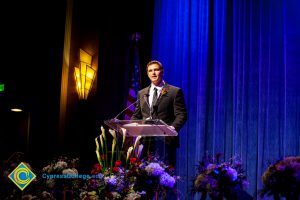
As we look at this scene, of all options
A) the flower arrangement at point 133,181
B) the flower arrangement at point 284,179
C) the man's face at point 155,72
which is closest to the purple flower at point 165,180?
the flower arrangement at point 133,181

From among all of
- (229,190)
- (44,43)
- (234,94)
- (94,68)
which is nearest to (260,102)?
(234,94)

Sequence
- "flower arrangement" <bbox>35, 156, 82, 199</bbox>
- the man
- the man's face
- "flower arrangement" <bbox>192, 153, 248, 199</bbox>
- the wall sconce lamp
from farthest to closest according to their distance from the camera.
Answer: the wall sconce lamp → the man's face → the man → "flower arrangement" <bbox>35, 156, 82, 199</bbox> → "flower arrangement" <bbox>192, 153, 248, 199</bbox>

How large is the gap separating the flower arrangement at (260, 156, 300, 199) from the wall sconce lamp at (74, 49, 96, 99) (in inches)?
174

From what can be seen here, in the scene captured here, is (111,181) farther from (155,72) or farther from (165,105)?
(155,72)

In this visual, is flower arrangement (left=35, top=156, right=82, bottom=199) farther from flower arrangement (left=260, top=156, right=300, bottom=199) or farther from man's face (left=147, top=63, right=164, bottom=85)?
flower arrangement (left=260, top=156, right=300, bottom=199)

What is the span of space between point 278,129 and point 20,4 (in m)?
4.94

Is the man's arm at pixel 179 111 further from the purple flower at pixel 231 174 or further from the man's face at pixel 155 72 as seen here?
the purple flower at pixel 231 174

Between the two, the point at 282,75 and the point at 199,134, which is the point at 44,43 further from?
the point at 282,75

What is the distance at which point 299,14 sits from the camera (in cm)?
502

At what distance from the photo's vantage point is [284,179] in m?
2.56

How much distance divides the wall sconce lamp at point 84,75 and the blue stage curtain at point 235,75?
3.98 ft

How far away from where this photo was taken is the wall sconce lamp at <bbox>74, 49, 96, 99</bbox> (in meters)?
6.58

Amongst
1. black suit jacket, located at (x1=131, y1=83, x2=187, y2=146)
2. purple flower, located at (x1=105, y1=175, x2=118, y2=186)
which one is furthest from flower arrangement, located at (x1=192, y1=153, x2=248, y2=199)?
black suit jacket, located at (x1=131, y1=83, x2=187, y2=146)

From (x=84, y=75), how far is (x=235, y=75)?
264cm
